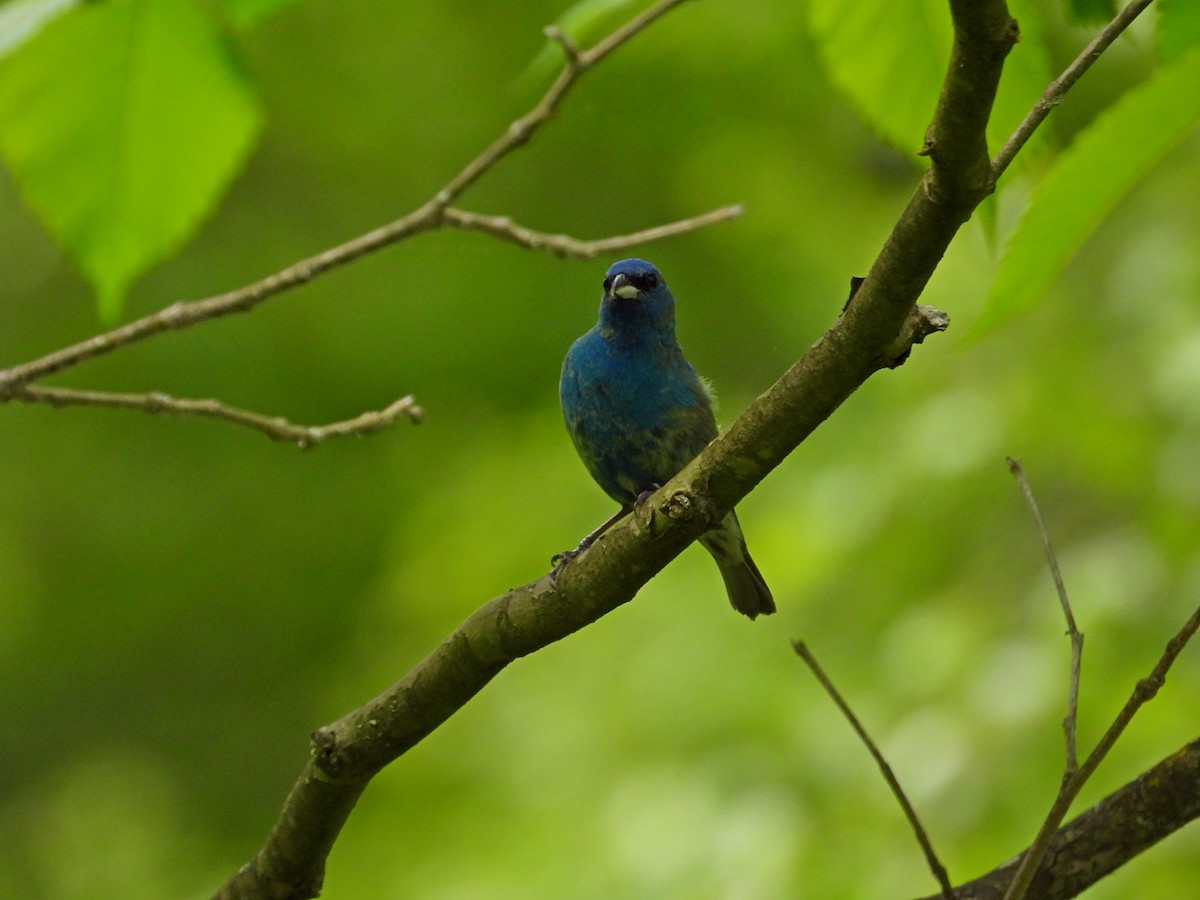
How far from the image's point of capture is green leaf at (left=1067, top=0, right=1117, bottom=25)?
176cm

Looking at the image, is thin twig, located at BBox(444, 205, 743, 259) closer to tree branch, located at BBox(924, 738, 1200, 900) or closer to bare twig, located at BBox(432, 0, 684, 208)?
bare twig, located at BBox(432, 0, 684, 208)

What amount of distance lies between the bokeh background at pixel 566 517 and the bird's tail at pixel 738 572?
0.31ft

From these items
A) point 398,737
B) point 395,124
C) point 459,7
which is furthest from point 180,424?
point 398,737

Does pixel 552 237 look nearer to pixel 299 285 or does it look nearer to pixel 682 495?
pixel 299 285

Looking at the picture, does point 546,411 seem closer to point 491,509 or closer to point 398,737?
point 491,509

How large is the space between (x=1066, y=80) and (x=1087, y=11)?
0.25 meters

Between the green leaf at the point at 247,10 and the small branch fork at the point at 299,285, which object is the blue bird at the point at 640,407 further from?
the green leaf at the point at 247,10

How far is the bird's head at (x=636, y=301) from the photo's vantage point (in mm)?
5059

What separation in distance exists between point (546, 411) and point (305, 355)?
1.73 m

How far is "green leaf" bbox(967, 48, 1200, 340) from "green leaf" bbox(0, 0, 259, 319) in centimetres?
119

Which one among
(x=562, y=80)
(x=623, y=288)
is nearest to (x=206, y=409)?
(x=562, y=80)

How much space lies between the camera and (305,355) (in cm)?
857

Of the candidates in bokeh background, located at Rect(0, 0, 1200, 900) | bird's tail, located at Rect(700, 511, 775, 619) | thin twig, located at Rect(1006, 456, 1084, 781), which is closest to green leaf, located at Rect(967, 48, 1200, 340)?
bokeh background, located at Rect(0, 0, 1200, 900)

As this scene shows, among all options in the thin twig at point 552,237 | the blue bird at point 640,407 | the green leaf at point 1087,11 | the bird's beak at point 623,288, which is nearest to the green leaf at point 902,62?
the green leaf at point 1087,11
